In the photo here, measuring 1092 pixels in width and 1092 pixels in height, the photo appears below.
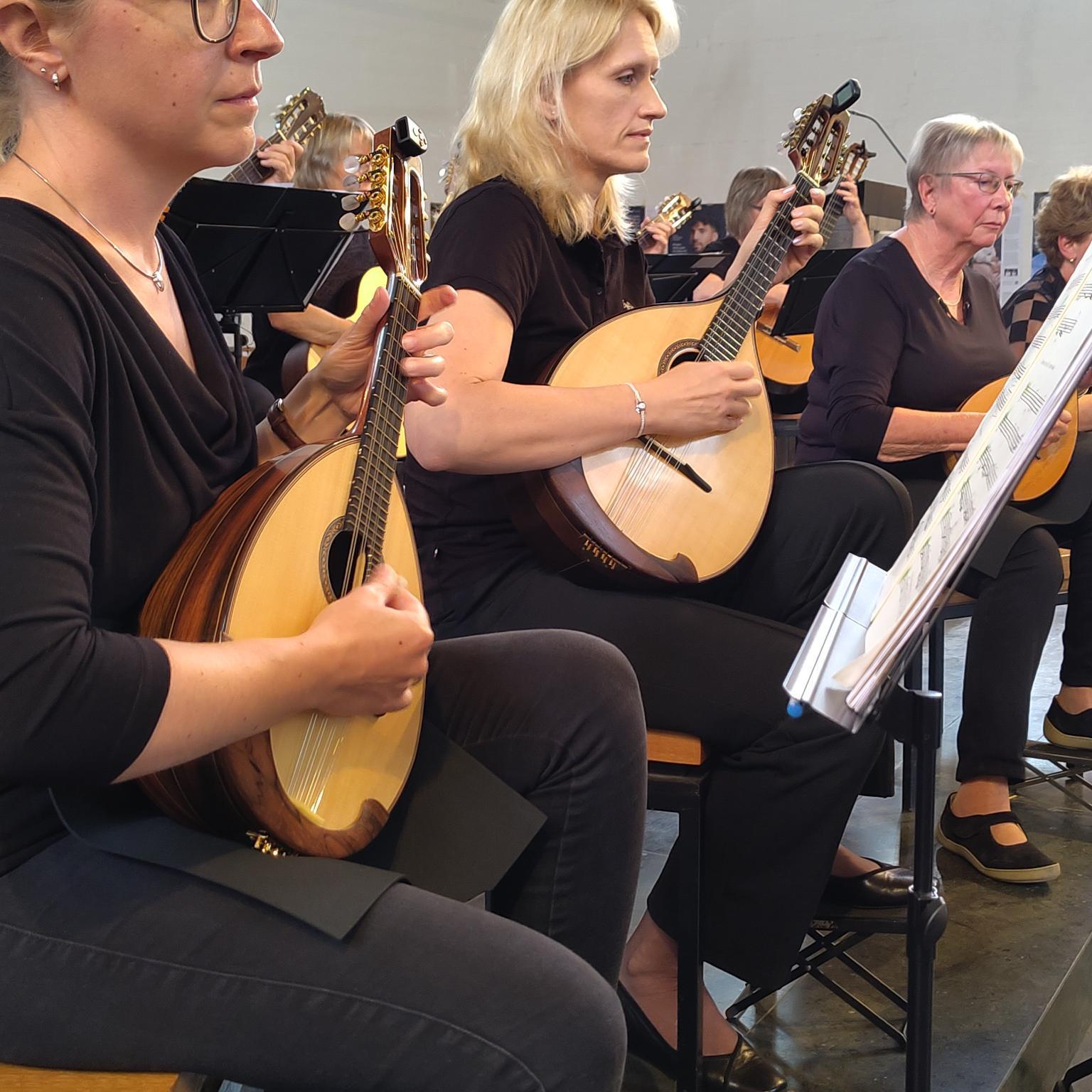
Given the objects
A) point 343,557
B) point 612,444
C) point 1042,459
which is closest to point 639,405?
point 612,444

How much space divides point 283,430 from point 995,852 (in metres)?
1.52

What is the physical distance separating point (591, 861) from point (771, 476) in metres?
0.76

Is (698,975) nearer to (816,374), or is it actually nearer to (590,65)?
(590,65)

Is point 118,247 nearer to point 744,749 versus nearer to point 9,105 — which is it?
point 9,105

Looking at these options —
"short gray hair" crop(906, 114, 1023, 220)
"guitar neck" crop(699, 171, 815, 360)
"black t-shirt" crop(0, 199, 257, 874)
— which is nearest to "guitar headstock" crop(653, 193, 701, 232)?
"short gray hair" crop(906, 114, 1023, 220)

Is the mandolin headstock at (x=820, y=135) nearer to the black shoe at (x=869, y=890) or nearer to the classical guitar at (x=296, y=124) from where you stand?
the black shoe at (x=869, y=890)

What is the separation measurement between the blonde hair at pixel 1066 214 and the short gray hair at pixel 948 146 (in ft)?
2.35

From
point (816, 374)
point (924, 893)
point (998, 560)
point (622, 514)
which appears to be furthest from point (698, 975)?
point (816, 374)

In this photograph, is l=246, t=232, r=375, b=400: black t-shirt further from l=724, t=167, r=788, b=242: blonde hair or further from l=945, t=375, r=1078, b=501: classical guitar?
l=945, t=375, r=1078, b=501: classical guitar

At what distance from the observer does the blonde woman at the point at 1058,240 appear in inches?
124

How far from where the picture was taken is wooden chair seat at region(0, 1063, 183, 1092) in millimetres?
766

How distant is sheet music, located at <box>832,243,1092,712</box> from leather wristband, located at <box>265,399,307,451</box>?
645 mm

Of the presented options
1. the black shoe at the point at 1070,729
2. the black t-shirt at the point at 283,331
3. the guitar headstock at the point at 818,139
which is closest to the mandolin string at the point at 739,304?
the guitar headstock at the point at 818,139

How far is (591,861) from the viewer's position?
1110 mm
